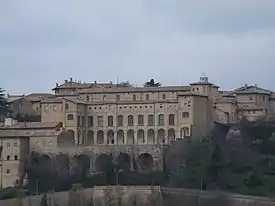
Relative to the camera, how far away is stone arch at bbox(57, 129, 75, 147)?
173ft

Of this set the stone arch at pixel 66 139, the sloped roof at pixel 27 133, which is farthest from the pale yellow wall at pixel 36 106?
the sloped roof at pixel 27 133

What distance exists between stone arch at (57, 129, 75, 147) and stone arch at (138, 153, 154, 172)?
4984 mm

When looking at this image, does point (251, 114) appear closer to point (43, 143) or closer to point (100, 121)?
point (100, 121)

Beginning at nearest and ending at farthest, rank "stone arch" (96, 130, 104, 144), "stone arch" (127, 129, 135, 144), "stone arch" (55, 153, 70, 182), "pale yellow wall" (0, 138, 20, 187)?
1. "stone arch" (55, 153, 70, 182)
2. "pale yellow wall" (0, 138, 20, 187)
3. "stone arch" (127, 129, 135, 144)
4. "stone arch" (96, 130, 104, 144)

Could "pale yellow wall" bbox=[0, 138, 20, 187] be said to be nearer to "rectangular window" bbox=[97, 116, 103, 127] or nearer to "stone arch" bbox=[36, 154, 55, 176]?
"stone arch" bbox=[36, 154, 55, 176]

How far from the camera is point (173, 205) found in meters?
42.8

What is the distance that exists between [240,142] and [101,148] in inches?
345

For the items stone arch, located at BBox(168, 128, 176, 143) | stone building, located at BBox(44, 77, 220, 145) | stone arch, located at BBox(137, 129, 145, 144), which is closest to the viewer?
stone arch, located at BBox(168, 128, 176, 143)

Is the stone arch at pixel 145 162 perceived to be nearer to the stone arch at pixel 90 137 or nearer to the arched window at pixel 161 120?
the arched window at pixel 161 120

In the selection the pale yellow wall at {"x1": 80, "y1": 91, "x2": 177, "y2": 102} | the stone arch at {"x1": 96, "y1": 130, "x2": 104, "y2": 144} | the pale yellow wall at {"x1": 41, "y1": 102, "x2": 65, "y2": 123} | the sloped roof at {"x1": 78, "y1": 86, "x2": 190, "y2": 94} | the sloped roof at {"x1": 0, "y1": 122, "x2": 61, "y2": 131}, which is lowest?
the stone arch at {"x1": 96, "y1": 130, "x2": 104, "y2": 144}

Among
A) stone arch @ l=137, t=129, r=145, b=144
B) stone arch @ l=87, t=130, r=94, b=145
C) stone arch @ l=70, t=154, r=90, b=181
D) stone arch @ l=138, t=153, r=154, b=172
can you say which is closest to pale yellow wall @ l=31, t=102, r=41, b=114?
stone arch @ l=87, t=130, r=94, b=145

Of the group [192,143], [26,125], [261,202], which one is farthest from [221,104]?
[261,202]

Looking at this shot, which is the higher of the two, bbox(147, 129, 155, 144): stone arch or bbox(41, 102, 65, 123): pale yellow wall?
bbox(41, 102, 65, 123): pale yellow wall

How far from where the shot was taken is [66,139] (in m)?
53.7
